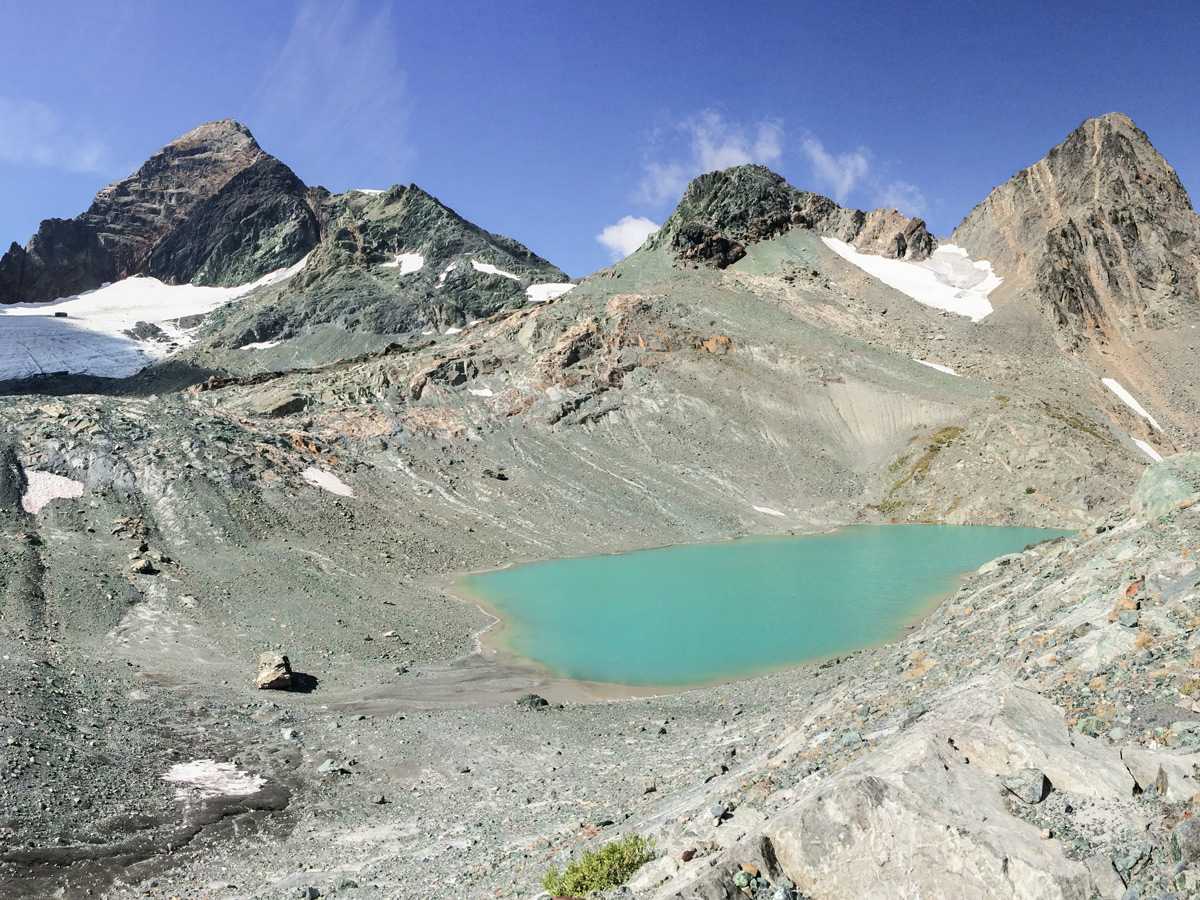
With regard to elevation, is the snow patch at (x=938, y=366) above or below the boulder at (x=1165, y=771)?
above

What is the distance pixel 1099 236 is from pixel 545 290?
79408 mm

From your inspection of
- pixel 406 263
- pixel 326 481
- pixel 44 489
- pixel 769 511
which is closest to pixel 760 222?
pixel 769 511

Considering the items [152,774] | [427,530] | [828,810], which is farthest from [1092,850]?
[427,530]

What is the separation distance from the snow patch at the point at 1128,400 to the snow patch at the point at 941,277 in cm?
1451

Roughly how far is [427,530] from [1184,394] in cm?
7587

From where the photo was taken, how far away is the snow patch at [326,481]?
157ft

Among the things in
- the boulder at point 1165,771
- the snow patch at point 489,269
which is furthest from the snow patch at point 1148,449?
the snow patch at point 489,269

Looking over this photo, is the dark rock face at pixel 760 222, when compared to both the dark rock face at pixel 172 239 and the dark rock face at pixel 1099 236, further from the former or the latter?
the dark rock face at pixel 172 239

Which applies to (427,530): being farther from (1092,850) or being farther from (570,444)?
(1092,850)

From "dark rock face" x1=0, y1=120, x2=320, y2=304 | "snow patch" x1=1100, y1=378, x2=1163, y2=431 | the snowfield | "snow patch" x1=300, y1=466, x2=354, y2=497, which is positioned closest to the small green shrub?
"snow patch" x1=300, y1=466, x2=354, y2=497

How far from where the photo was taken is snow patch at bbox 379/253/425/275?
13211 centimetres

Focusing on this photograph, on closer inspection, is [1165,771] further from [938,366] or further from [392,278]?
[392,278]

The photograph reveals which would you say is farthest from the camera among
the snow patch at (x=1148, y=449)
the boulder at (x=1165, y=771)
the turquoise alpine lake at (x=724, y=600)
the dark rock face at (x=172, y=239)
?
the dark rock face at (x=172, y=239)

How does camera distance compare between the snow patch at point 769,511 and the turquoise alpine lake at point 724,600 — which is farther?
the snow patch at point 769,511
